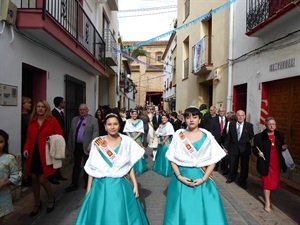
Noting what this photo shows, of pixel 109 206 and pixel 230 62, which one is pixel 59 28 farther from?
pixel 230 62

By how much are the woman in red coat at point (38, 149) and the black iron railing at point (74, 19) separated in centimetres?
190

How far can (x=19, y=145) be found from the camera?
5.74 metres

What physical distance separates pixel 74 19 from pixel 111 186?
703 centimetres

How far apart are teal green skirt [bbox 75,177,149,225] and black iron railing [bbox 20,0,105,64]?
3660 millimetres

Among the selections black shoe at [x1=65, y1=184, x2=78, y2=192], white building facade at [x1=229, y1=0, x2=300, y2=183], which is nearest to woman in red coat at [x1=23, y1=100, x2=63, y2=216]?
black shoe at [x1=65, y1=184, x2=78, y2=192]

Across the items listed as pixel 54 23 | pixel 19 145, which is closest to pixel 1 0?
pixel 54 23

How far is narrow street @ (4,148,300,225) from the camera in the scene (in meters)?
4.46

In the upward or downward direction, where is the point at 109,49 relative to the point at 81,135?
upward

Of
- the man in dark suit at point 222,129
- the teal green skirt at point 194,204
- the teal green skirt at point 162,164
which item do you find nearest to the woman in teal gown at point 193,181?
the teal green skirt at point 194,204

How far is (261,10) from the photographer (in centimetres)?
714

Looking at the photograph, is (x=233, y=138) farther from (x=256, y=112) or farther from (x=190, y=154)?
(x=190, y=154)

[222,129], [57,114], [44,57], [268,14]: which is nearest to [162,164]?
[222,129]

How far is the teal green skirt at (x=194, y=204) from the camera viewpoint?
3.11 meters

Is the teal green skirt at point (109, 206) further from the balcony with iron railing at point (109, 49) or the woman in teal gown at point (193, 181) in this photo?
the balcony with iron railing at point (109, 49)
